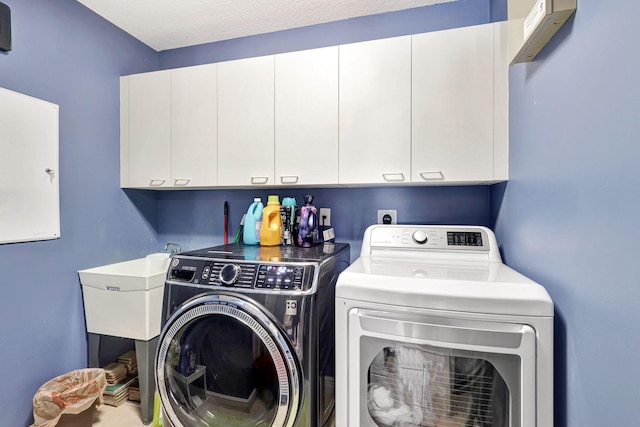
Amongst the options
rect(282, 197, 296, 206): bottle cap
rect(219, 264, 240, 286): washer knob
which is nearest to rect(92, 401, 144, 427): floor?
rect(219, 264, 240, 286): washer knob

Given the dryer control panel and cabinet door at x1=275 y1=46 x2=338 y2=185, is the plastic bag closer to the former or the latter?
cabinet door at x1=275 y1=46 x2=338 y2=185

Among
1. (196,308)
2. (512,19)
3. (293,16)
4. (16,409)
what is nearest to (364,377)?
(196,308)

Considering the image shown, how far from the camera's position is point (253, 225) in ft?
6.24

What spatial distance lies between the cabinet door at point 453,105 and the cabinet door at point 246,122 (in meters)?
0.81

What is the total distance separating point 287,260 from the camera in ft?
4.21

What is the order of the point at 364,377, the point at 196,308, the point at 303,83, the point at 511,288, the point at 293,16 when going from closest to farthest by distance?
1. the point at 511,288
2. the point at 364,377
3. the point at 196,308
4. the point at 303,83
5. the point at 293,16

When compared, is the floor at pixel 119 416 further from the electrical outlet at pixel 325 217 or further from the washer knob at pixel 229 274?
the electrical outlet at pixel 325 217

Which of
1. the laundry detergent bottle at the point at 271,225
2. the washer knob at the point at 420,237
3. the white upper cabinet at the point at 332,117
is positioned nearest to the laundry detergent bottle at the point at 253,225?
the laundry detergent bottle at the point at 271,225

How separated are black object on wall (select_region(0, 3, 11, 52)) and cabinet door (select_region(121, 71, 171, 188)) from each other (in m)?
0.60

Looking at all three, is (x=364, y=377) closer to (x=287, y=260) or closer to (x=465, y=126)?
(x=287, y=260)

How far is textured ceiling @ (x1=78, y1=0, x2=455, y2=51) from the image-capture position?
5.81 ft

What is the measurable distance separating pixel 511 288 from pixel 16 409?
7.47ft

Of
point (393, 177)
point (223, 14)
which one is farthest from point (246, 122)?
point (393, 177)

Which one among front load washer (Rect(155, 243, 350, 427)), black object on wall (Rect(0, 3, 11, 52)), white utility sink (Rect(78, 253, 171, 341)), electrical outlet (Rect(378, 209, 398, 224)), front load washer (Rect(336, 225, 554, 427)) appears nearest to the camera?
front load washer (Rect(336, 225, 554, 427))
